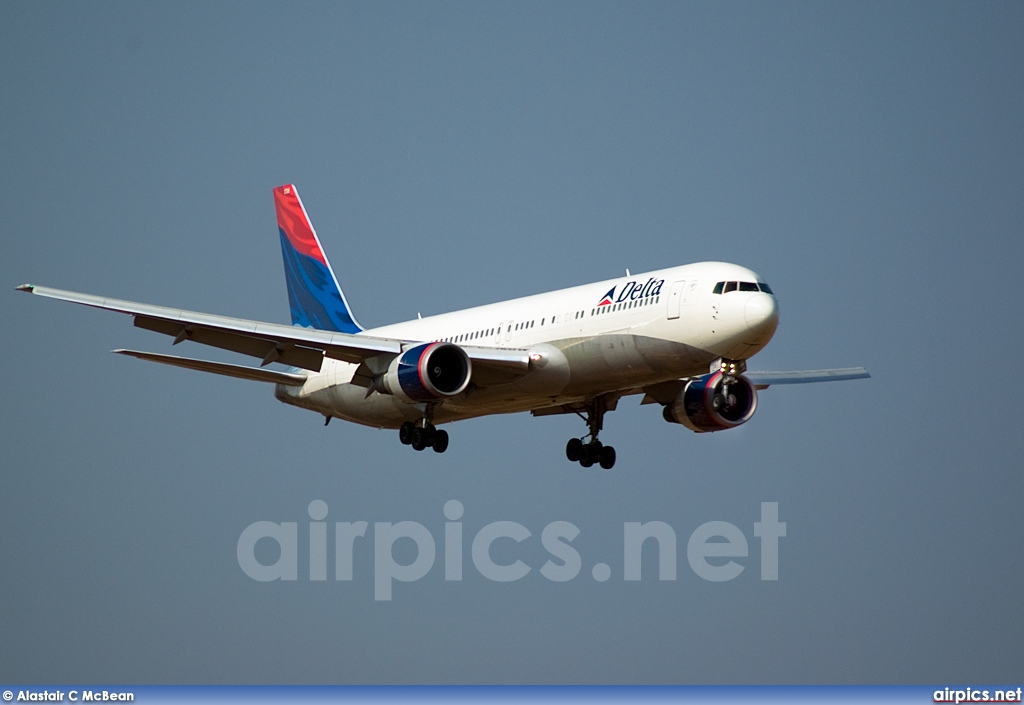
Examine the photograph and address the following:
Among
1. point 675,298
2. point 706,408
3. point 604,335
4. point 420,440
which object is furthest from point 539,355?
point 706,408

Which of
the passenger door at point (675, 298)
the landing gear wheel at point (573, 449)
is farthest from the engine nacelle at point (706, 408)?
the passenger door at point (675, 298)

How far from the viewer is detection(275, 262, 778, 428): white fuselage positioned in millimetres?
39844

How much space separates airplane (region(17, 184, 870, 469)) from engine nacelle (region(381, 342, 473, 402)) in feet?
0.12

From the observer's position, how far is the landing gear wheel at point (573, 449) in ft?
160

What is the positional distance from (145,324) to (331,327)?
1156 centimetres

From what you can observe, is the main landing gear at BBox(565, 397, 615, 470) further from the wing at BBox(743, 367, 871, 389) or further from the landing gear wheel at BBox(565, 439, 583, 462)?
the wing at BBox(743, 367, 871, 389)

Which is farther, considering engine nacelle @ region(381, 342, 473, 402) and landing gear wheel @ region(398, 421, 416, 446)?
landing gear wheel @ region(398, 421, 416, 446)

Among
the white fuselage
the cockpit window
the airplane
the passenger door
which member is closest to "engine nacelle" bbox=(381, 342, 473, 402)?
the airplane

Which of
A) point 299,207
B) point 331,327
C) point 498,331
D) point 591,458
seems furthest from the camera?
point 299,207

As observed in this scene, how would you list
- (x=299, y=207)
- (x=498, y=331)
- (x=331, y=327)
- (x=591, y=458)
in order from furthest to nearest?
1. (x=299, y=207)
2. (x=331, y=327)
3. (x=591, y=458)
4. (x=498, y=331)

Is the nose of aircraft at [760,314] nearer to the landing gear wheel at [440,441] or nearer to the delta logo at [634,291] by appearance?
the delta logo at [634,291]

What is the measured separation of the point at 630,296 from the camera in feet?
137

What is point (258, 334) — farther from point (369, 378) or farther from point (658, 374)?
point (658, 374)

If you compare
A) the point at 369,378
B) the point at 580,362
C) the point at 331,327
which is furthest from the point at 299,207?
the point at 580,362
